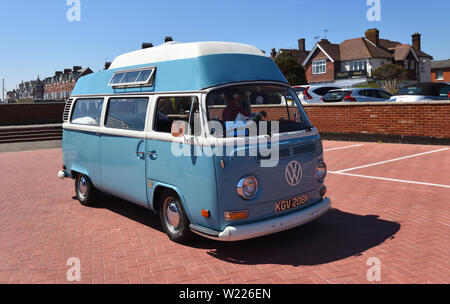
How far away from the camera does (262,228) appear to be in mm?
4555

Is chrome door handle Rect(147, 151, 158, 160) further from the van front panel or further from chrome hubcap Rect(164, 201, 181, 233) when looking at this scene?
the van front panel

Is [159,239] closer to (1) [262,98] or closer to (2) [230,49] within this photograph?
(1) [262,98]

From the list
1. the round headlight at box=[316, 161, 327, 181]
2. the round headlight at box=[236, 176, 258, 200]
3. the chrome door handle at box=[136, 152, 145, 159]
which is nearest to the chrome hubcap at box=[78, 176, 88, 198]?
the chrome door handle at box=[136, 152, 145, 159]

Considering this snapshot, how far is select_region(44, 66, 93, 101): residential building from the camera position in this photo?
9943 centimetres

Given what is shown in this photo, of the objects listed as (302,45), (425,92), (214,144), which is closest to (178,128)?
(214,144)

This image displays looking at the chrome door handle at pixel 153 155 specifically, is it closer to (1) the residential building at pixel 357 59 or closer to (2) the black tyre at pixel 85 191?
(2) the black tyre at pixel 85 191

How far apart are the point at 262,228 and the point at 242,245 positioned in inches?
32.1

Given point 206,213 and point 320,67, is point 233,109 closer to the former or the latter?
point 206,213

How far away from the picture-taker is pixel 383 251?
15.9ft

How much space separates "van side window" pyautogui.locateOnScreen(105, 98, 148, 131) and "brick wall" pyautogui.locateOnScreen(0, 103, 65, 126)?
25.0m

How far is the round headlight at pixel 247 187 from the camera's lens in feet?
14.8

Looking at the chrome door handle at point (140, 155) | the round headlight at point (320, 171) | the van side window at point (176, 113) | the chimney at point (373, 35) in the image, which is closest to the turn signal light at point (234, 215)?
the van side window at point (176, 113)

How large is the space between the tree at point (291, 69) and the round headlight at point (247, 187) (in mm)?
47008
